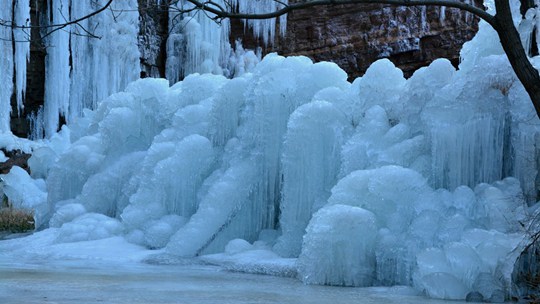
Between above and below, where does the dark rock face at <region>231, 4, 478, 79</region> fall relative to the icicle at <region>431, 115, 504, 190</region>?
above

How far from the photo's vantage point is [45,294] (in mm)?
4285

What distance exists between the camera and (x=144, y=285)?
5.28m

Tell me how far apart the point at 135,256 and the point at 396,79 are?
297 cm

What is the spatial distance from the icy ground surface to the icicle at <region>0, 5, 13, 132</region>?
793cm

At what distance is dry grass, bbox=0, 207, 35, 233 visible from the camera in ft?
37.8

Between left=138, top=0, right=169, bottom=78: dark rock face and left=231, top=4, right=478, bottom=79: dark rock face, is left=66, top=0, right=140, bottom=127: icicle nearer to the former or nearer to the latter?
left=138, top=0, right=169, bottom=78: dark rock face

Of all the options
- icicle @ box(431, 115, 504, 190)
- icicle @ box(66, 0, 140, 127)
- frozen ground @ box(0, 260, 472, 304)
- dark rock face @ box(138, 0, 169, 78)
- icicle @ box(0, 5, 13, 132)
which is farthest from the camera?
dark rock face @ box(138, 0, 169, 78)

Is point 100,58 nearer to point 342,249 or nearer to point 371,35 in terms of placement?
point 371,35

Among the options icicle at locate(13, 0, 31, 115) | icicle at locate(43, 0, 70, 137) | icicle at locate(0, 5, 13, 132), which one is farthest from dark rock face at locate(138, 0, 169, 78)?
icicle at locate(0, 5, 13, 132)

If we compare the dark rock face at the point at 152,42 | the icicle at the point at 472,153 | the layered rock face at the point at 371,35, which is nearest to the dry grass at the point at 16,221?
the icicle at the point at 472,153

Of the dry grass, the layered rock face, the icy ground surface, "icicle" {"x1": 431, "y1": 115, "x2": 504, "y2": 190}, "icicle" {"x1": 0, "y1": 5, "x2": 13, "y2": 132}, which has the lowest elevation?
the dry grass

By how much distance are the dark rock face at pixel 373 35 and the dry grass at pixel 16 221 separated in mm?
8838

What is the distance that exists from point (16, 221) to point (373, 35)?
423 inches

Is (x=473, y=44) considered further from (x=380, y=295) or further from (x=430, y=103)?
(x=380, y=295)
